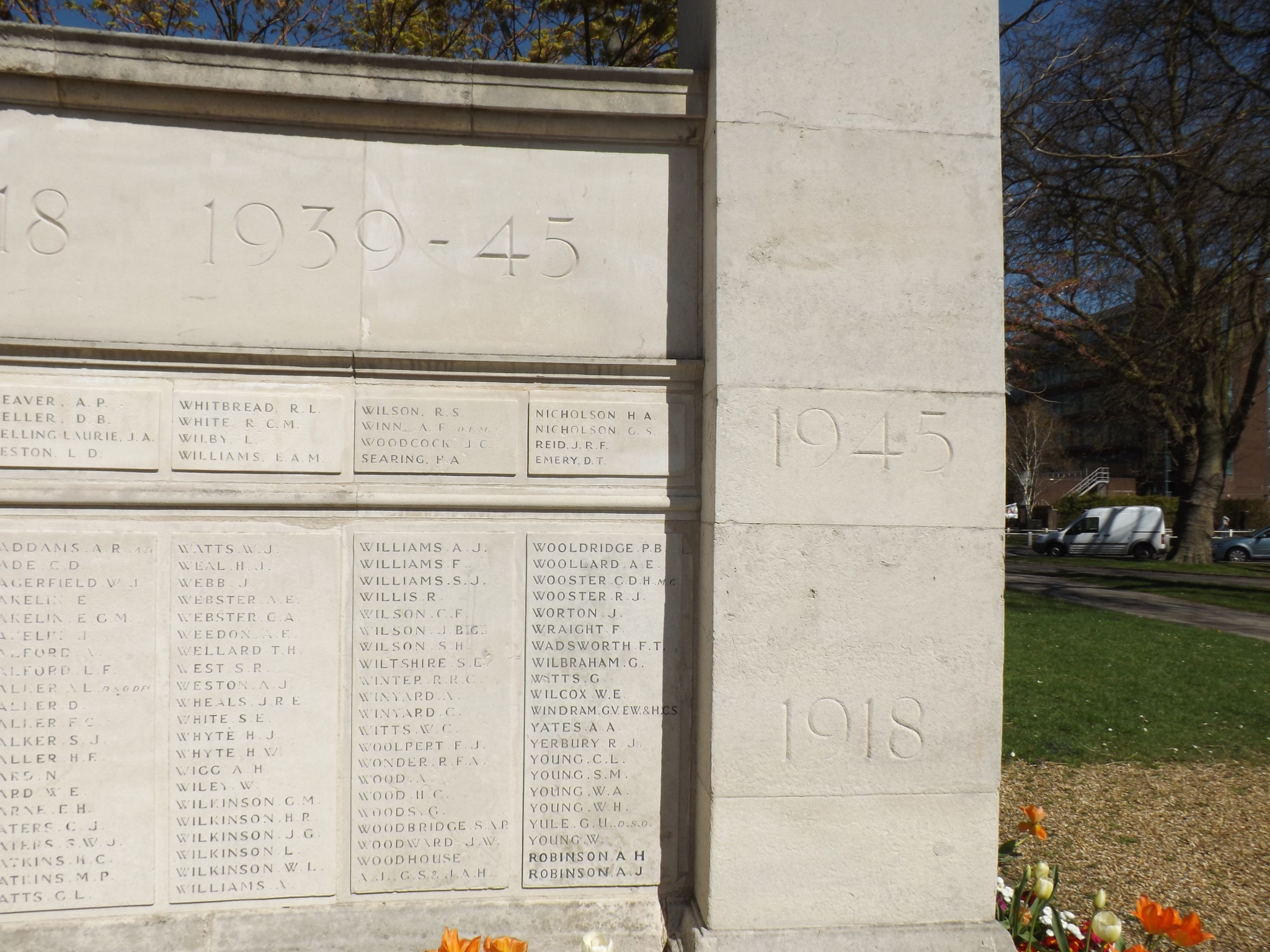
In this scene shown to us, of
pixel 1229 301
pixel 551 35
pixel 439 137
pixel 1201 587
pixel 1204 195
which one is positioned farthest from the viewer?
pixel 1201 587

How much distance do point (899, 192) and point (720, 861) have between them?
8.77 ft

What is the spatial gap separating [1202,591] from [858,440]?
17993 mm

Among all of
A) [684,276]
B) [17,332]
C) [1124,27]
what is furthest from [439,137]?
[1124,27]

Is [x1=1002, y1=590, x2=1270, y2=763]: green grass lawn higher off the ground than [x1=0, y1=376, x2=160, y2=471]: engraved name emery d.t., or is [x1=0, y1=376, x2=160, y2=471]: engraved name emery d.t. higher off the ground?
[x1=0, y1=376, x2=160, y2=471]: engraved name emery d.t.

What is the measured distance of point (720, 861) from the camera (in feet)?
10.8

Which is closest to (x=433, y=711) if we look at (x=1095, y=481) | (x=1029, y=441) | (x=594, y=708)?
(x=594, y=708)

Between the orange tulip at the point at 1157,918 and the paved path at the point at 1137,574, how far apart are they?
61.9 ft

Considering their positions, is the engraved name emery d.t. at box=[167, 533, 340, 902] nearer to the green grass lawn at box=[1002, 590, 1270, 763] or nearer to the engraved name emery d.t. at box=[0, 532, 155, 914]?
the engraved name emery d.t. at box=[0, 532, 155, 914]

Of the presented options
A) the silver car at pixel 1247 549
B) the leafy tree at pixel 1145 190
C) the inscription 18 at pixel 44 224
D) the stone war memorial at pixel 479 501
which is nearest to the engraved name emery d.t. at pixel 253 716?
the stone war memorial at pixel 479 501

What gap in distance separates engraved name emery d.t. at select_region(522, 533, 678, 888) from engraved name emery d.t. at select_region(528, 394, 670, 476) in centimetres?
28

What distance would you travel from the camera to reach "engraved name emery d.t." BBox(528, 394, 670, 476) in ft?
11.6

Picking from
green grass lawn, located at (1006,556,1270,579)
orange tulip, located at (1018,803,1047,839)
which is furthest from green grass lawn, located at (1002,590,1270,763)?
green grass lawn, located at (1006,556,1270,579)

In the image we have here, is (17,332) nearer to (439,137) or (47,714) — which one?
(47,714)

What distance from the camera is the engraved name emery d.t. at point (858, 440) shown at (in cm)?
335
